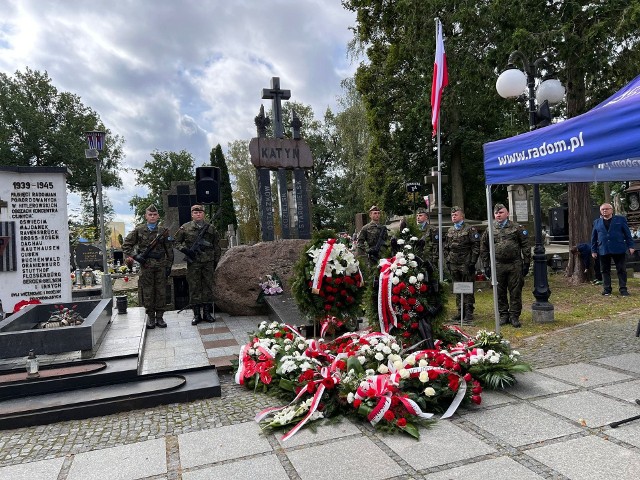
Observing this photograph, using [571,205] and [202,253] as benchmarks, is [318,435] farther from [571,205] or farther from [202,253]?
[571,205]

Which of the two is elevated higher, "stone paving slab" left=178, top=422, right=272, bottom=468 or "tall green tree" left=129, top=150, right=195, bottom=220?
"tall green tree" left=129, top=150, right=195, bottom=220

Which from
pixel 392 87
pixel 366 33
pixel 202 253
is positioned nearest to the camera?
pixel 202 253

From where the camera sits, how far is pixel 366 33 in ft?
63.9

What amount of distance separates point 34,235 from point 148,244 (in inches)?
107

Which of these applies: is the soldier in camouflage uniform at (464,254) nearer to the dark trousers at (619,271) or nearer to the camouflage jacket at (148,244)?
the dark trousers at (619,271)

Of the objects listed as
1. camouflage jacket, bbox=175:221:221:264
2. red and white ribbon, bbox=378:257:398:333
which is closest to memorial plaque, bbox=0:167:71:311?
camouflage jacket, bbox=175:221:221:264

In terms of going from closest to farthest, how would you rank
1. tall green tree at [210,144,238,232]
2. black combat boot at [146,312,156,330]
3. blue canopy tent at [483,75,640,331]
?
blue canopy tent at [483,75,640,331], black combat boot at [146,312,156,330], tall green tree at [210,144,238,232]

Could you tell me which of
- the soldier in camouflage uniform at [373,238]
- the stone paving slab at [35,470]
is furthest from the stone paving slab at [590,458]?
the soldier in camouflage uniform at [373,238]

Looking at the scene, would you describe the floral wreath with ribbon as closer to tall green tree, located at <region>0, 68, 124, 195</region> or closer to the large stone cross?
the large stone cross

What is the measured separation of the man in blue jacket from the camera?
930 centimetres

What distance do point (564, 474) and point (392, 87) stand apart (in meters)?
22.6

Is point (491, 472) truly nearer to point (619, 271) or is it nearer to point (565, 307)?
point (565, 307)

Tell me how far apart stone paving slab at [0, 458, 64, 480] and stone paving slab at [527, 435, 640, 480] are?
123 inches

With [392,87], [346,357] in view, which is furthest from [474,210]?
[346,357]
